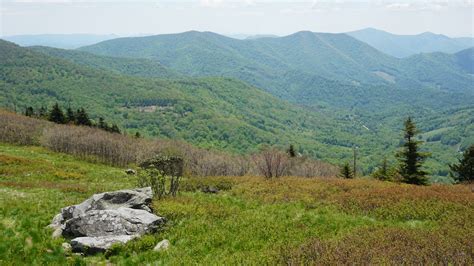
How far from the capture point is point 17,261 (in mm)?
12508

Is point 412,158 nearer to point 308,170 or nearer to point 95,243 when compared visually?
point 95,243

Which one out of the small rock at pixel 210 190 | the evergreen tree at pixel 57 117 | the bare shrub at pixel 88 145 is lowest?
the bare shrub at pixel 88 145

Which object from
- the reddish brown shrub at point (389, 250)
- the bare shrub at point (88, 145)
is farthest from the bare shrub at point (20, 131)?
the reddish brown shrub at point (389, 250)

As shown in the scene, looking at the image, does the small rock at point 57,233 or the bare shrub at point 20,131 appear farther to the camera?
the bare shrub at point 20,131

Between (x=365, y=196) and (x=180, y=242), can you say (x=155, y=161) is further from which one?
(x=365, y=196)

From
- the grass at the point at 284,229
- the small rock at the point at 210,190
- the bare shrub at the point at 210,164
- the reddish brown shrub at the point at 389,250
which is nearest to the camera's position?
the reddish brown shrub at the point at 389,250

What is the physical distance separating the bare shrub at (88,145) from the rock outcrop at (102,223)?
283 feet

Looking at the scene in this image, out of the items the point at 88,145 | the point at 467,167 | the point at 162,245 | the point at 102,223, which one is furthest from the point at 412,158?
the point at 88,145

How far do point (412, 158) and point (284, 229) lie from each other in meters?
43.4

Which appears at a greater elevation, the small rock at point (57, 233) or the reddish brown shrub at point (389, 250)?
the reddish brown shrub at point (389, 250)

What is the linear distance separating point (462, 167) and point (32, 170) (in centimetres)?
6203

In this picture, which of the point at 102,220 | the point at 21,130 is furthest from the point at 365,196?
the point at 21,130

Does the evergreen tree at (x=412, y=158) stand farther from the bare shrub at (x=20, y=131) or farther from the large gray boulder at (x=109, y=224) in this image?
the bare shrub at (x=20, y=131)

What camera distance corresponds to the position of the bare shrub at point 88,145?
101m
